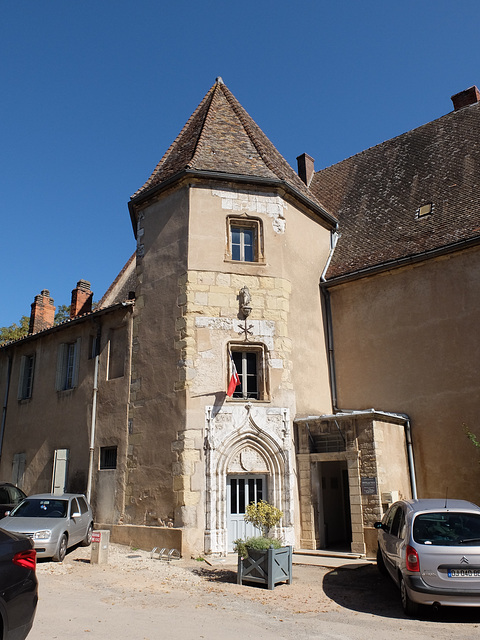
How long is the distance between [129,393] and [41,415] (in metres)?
4.38

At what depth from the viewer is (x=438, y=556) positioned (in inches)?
259

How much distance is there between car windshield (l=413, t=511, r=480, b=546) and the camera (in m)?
6.78

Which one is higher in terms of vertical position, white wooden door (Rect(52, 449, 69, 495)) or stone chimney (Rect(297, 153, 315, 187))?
stone chimney (Rect(297, 153, 315, 187))

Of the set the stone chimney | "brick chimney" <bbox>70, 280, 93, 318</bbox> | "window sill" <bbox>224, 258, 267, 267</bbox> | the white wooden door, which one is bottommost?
the white wooden door

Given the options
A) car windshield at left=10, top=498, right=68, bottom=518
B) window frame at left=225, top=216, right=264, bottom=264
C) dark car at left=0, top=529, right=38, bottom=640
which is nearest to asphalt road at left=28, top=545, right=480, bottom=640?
car windshield at left=10, top=498, right=68, bottom=518

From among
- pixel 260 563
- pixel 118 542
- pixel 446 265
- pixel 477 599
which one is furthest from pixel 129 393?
pixel 477 599

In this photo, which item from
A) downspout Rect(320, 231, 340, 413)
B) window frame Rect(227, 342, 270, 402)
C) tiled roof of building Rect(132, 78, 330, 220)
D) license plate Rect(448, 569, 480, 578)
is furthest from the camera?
downspout Rect(320, 231, 340, 413)

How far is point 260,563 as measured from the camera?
8.78 meters

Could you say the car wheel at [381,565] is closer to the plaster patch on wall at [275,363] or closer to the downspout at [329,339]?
the plaster patch on wall at [275,363]

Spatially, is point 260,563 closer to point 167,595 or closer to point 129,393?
point 167,595

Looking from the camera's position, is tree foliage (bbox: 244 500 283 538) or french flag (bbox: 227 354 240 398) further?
french flag (bbox: 227 354 240 398)

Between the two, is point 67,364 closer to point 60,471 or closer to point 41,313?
point 60,471

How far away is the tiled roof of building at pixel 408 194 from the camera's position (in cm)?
1433

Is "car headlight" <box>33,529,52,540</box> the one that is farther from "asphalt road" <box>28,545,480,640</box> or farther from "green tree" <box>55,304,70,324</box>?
"green tree" <box>55,304,70,324</box>
